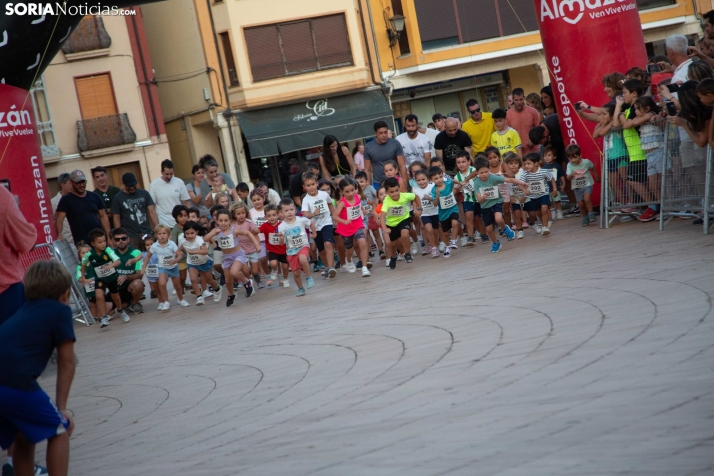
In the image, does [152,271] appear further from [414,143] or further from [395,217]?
[414,143]

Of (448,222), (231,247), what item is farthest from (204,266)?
(448,222)

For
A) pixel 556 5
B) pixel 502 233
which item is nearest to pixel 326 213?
pixel 502 233

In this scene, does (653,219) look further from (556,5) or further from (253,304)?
(253,304)

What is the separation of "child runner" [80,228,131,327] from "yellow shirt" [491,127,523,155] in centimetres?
669

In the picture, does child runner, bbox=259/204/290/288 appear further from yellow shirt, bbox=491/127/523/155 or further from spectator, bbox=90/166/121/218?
yellow shirt, bbox=491/127/523/155

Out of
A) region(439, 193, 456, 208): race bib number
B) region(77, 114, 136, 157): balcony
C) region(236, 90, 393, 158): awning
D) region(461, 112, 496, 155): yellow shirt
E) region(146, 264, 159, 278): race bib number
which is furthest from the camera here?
region(77, 114, 136, 157): balcony

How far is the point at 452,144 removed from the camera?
16.3 m

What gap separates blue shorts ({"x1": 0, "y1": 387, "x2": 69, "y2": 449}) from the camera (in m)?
4.97

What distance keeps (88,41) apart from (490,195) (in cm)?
2492

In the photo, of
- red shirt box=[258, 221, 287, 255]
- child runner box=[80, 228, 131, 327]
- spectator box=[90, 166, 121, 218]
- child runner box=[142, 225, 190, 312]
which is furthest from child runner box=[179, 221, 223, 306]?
spectator box=[90, 166, 121, 218]

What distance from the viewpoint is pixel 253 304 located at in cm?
1320

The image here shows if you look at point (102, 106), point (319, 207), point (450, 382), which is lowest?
point (450, 382)

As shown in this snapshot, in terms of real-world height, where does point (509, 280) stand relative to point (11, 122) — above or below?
below

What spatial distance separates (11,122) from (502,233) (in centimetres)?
755
